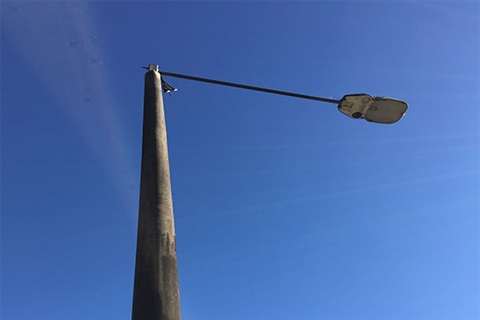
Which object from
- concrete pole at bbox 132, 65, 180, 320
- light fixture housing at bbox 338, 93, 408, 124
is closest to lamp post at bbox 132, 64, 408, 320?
concrete pole at bbox 132, 65, 180, 320

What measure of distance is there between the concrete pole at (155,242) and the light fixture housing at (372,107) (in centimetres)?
223

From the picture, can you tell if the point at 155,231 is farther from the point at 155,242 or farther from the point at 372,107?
the point at 372,107

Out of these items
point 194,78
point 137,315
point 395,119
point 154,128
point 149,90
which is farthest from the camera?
point 395,119

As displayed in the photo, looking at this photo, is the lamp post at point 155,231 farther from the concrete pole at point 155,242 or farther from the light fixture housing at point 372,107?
the light fixture housing at point 372,107

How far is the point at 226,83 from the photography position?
15.6ft

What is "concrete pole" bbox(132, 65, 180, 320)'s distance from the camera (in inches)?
122

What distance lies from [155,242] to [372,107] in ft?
9.73

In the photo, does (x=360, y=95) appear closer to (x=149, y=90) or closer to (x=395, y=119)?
(x=395, y=119)

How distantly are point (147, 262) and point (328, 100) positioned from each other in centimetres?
284

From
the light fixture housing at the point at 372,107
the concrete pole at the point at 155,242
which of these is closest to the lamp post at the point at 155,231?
the concrete pole at the point at 155,242

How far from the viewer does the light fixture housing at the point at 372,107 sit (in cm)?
478

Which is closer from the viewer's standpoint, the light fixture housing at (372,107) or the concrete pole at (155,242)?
the concrete pole at (155,242)

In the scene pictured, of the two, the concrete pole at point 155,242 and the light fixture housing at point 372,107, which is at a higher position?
the light fixture housing at point 372,107

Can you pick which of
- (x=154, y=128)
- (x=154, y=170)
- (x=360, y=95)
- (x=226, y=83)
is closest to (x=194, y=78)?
(x=226, y=83)
